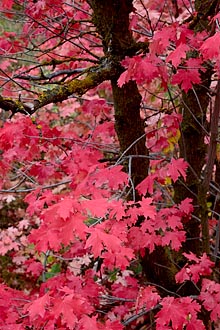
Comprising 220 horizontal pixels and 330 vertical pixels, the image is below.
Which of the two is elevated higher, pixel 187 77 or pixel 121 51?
pixel 121 51

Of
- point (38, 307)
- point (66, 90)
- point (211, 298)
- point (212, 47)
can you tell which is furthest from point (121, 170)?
point (212, 47)

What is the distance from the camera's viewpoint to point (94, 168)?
9.15 feet

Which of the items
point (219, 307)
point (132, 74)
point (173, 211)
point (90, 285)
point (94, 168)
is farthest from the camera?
point (90, 285)

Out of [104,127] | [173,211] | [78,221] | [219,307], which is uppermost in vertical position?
[104,127]

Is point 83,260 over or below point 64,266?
over

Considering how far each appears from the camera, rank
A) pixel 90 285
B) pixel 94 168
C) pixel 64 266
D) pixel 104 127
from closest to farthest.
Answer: pixel 94 168 < pixel 90 285 < pixel 104 127 < pixel 64 266

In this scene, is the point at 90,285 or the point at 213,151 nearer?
the point at 213,151

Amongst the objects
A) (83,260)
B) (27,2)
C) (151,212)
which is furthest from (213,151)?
(83,260)

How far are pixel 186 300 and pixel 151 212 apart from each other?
2.66ft

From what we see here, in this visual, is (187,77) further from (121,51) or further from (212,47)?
(212,47)

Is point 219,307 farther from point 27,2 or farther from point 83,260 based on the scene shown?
point 27,2

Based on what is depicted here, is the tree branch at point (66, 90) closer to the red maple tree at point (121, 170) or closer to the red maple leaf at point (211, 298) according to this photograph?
the red maple tree at point (121, 170)

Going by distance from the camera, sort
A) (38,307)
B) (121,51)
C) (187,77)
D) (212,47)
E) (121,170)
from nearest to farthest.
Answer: (212,47) → (38,307) → (187,77) → (121,51) → (121,170)

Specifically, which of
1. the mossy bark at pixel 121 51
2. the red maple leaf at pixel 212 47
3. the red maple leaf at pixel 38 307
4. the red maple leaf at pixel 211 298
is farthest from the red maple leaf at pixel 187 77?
the red maple leaf at pixel 38 307
